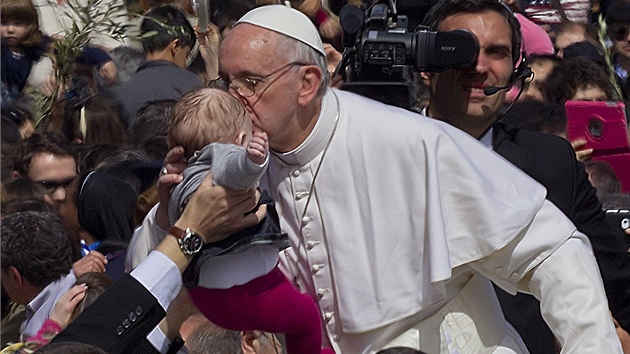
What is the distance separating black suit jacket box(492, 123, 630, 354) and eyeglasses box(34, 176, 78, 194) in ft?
7.50

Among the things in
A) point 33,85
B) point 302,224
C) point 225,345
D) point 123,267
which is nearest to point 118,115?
point 33,85

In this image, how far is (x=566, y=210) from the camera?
4172 mm

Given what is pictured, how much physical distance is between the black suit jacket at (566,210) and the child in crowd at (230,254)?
0.99 meters

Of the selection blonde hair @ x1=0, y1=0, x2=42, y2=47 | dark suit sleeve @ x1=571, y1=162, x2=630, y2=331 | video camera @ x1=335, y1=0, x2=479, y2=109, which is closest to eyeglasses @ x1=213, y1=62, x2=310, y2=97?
video camera @ x1=335, y1=0, x2=479, y2=109

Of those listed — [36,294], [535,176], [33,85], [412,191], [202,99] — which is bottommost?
[33,85]

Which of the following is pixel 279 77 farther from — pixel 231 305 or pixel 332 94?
pixel 231 305

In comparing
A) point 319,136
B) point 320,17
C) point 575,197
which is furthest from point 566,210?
point 320,17

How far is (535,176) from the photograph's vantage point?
4180 mm

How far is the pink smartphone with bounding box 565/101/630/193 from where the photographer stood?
5695 millimetres

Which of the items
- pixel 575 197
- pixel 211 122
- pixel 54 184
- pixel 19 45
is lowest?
pixel 19 45

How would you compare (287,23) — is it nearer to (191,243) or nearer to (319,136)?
(319,136)

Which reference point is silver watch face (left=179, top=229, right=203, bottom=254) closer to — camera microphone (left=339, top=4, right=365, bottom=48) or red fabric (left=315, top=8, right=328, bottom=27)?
camera microphone (left=339, top=4, right=365, bottom=48)

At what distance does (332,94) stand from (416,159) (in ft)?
1.03

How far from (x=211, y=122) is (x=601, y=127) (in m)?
2.84
